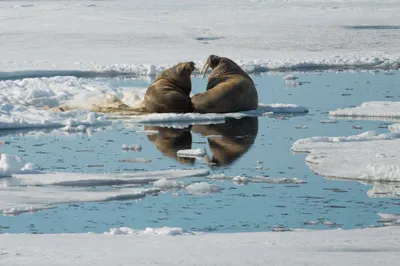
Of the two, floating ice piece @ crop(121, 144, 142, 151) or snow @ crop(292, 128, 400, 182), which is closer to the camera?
snow @ crop(292, 128, 400, 182)

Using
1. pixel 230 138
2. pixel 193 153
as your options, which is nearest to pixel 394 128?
pixel 230 138

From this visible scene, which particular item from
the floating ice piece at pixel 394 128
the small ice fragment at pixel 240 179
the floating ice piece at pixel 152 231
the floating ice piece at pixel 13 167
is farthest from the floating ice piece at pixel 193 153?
the floating ice piece at pixel 152 231

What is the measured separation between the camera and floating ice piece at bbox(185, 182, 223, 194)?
6938mm

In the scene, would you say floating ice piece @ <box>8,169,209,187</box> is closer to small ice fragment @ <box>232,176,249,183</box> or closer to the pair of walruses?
small ice fragment @ <box>232,176,249,183</box>

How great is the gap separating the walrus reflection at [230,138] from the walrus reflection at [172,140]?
7.2 inches

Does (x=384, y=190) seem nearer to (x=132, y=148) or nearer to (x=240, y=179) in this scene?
(x=240, y=179)

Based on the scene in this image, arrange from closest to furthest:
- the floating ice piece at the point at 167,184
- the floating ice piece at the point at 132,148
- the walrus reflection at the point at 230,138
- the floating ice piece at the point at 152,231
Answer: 1. the floating ice piece at the point at 152,231
2. the floating ice piece at the point at 167,184
3. the walrus reflection at the point at 230,138
4. the floating ice piece at the point at 132,148

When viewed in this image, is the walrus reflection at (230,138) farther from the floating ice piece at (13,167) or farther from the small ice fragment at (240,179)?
the floating ice piece at (13,167)

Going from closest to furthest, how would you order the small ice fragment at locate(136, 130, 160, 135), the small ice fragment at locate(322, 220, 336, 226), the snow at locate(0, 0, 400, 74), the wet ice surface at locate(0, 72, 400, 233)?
the small ice fragment at locate(322, 220, 336, 226)
the wet ice surface at locate(0, 72, 400, 233)
the small ice fragment at locate(136, 130, 160, 135)
the snow at locate(0, 0, 400, 74)

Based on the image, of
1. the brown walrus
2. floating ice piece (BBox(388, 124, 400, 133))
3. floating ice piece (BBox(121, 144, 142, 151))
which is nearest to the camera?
floating ice piece (BBox(121, 144, 142, 151))

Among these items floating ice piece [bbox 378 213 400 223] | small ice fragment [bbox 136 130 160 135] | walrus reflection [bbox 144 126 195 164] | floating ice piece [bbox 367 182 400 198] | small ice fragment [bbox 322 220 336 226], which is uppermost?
floating ice piece [bbox 378 213 400 223]

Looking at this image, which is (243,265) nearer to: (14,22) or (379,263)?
(379,263)

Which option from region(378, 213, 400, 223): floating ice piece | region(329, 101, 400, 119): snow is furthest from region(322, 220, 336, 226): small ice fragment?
region(329, 101, 400, 119): snow

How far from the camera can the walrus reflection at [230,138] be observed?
8.39 metres
